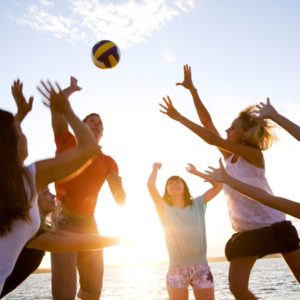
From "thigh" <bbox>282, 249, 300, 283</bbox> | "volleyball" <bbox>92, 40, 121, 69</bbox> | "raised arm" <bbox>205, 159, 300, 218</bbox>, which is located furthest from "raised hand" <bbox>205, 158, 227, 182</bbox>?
"volleyball" <bbox>92, 40, 121, 69</bbox>

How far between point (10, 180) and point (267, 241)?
4.10 m

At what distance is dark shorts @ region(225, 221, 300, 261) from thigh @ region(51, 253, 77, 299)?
2163mm

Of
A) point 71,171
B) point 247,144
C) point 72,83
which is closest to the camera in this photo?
point 71,171

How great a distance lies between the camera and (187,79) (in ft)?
25.0

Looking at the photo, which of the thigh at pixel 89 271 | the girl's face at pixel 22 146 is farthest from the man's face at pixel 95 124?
the girl's face at pixel 22 146

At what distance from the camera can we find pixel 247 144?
615 centimetres

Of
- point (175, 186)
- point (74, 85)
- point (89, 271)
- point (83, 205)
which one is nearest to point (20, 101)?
point (74, 85)

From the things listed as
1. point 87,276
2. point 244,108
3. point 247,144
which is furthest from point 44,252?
point 244,108

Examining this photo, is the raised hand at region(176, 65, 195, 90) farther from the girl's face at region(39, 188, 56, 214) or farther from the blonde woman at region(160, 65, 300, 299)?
the girl's face at region(39, 188, 56, 214)

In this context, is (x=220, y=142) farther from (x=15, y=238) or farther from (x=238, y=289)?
(x=15, y=238)

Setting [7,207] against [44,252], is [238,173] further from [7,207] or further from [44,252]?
[7,207]

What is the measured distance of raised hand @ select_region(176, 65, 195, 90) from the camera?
7580mm

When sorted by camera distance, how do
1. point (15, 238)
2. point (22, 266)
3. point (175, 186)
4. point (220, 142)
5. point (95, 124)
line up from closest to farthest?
1. point (15, 238)
2. point (22, 266)
3. point (220, 142)
4. point (95, 124)
5. point (175, 186)

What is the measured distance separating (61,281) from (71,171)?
10.7 ft
